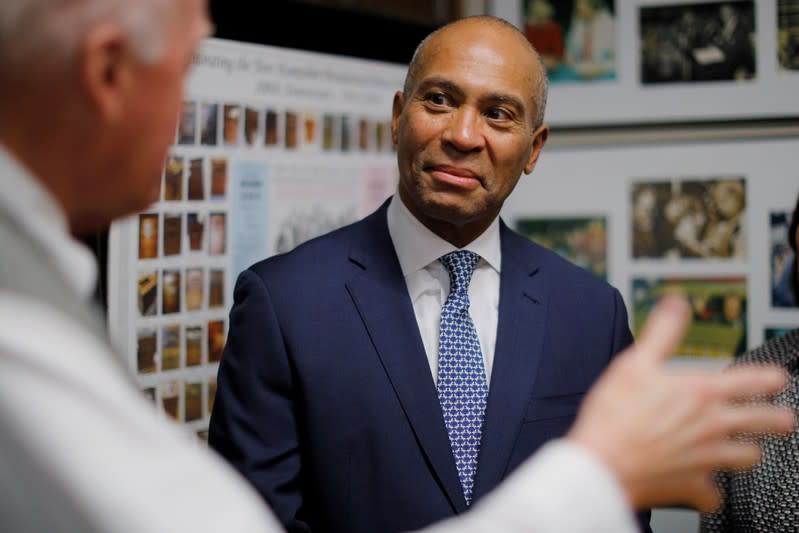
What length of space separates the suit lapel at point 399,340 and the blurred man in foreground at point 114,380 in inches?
29.5

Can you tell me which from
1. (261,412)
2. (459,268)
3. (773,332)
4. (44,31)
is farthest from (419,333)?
(773,332)

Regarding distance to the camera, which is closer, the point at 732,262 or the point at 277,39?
the point at 277,39

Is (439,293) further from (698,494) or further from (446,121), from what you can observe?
(698,494)

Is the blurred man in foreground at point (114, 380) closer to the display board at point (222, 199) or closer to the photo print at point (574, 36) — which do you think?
the display board at point (222, 199)

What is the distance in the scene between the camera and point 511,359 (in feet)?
5.01

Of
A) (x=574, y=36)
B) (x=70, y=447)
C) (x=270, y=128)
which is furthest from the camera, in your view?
(x=574, y=36)

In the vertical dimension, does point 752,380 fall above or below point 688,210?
above

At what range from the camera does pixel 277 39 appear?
1.83m

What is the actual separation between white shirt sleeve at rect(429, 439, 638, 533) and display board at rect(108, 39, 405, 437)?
3.59 ft

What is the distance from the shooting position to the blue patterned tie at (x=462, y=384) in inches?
57.7

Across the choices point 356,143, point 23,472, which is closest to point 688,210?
point 356,143

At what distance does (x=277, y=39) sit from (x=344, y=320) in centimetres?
68

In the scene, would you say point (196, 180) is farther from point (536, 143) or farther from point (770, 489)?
point (770, 489)

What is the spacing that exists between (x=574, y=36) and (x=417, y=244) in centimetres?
103
